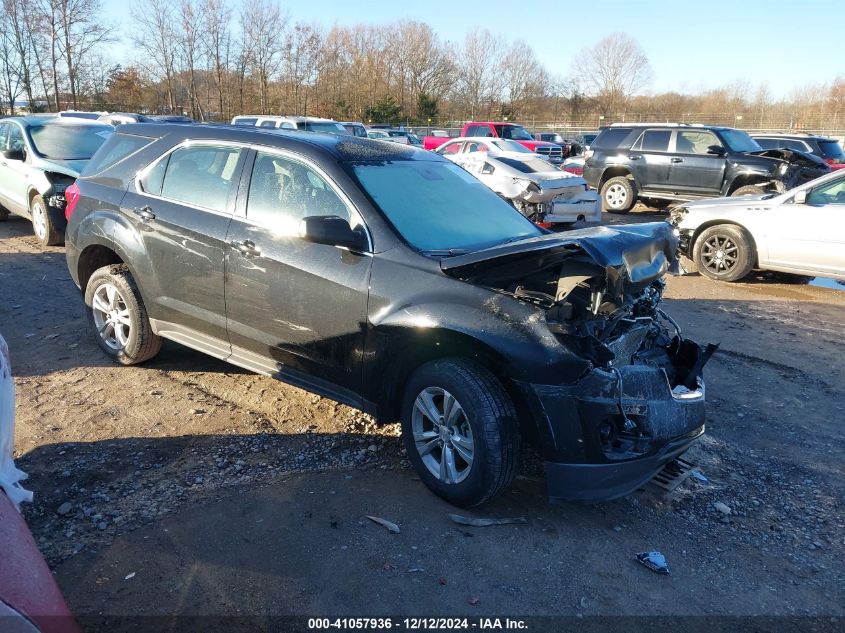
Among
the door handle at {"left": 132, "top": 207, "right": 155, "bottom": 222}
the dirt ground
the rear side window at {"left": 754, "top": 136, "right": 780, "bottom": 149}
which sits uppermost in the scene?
the rear side window at {"left": 754, "top": 136, "right": 780, "bottom": 149}

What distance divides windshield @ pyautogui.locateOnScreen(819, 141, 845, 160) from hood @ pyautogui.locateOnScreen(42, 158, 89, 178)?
703 inches

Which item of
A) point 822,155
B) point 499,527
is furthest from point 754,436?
point 822,155

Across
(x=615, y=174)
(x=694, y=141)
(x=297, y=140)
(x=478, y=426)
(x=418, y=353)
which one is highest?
(x=694, y=141)

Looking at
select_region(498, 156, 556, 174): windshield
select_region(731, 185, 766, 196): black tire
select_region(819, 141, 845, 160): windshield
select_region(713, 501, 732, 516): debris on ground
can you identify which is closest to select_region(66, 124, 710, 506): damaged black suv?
select_region(713, 501, 732, 516): debris on ground

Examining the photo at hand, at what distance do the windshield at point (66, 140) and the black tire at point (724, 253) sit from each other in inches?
363

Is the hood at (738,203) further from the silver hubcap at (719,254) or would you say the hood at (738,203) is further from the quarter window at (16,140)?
the quarter window at (16,140)

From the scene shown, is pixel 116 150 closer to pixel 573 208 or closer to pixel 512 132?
pixel 573 208

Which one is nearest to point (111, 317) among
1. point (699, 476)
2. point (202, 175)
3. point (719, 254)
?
point (202, 175)

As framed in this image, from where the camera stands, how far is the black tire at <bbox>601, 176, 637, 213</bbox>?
1544 centimetres

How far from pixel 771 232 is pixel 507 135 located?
18.0 meters

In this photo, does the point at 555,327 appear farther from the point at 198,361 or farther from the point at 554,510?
the point at 198,361

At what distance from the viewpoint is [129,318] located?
5090mm

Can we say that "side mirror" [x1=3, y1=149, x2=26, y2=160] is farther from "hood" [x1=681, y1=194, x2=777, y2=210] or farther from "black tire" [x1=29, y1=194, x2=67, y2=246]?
"hood" [x1=681, y1=194, x2=777, y2=210]

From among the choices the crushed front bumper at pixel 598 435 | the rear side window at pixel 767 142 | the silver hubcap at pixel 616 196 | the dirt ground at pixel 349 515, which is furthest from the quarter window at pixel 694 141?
the crushed front bumper at pixel 598 435
